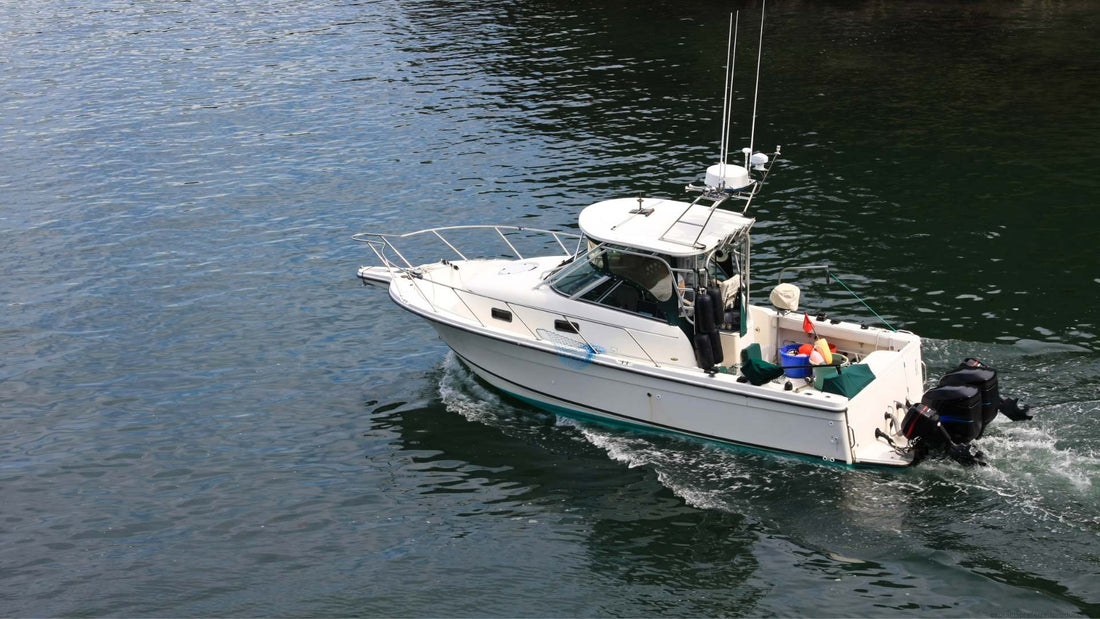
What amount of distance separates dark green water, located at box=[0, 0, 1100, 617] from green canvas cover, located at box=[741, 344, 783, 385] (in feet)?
3.65

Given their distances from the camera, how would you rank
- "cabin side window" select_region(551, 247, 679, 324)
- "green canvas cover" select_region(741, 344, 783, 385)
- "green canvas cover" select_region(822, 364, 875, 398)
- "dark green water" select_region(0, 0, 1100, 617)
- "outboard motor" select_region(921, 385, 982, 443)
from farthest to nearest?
"cabin side window" select_region(551, 247, 679, 324) → "green canvas cover" select_region(741, 344, 783, 385) → "green canvas cover" select_region(822, 364, 875, 398) → "outboard motor" select_region(921, 385, 982, 443) → "dark green water" select_region(0, 0, 1100, 617)

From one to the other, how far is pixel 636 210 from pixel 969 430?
218 inches

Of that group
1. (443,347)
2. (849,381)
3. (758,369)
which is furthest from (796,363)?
(443,347)

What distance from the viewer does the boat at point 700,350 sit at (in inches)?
556

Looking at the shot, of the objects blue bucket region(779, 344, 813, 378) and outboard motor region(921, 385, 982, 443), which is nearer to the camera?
outboard motor region(921, 385, 982, 443)

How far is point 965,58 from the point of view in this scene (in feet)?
113

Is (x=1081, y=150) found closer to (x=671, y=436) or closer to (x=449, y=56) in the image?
(x=671, y=436)

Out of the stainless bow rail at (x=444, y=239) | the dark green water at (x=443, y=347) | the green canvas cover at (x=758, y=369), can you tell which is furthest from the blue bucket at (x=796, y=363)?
the stainless bow rail at (x=444, y=239)

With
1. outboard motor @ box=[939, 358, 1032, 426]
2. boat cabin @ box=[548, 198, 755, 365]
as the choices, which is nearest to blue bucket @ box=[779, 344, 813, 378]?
boat cabin @ box=[548, 198, 755, 365]

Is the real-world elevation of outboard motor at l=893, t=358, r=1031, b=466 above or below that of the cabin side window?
below

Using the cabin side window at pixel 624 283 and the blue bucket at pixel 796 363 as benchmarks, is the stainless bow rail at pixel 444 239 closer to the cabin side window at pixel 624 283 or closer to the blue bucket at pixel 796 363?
the cabin side window at pixel 624 283

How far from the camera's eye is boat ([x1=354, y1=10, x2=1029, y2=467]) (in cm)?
1413

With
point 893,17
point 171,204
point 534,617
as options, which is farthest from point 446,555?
point 893,17

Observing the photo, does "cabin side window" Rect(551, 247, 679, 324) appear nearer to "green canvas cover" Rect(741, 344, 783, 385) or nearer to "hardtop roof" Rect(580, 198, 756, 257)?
"hardtop roof" Rect(580, 198, 756, 257)
